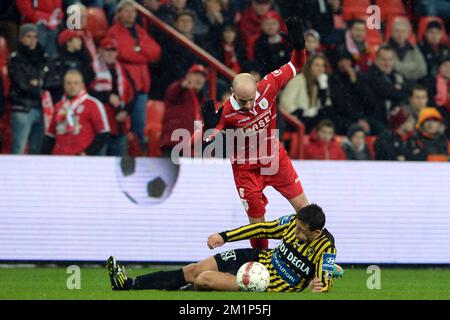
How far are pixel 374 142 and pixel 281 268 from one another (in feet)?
19.9

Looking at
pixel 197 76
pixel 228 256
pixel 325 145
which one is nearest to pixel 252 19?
pixel 197 76

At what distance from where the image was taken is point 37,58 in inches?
596

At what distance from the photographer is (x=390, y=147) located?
15.7m

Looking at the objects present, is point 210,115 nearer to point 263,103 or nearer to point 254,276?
point 263,103

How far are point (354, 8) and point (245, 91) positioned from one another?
6.34 meters

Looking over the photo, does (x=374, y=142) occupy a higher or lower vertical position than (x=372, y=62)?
lower

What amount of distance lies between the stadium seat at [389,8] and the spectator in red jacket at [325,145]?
270 centimetres

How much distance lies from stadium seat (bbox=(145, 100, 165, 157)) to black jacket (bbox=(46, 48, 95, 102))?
37.0 inches

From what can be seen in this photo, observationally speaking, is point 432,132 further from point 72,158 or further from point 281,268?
point 281,268

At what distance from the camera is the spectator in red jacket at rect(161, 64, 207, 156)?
1509 centimetres

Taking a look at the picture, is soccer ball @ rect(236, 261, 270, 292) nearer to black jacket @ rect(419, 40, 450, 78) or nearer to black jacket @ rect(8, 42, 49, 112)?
black jacket @ rect(8, 42, 49, 112)

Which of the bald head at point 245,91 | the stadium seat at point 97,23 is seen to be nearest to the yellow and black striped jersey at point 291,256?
the bald head at point 245,91

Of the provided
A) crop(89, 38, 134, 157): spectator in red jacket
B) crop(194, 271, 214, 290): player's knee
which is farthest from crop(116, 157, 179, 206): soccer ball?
crop(194, 271, 214, 290): player's knee
